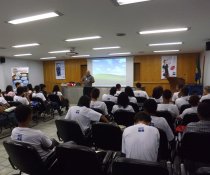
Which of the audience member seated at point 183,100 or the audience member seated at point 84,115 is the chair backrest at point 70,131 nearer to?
the audience member seated at point 84,115

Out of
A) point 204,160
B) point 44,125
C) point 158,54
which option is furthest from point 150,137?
point 158,54

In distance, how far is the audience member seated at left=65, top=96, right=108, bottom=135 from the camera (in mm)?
3203

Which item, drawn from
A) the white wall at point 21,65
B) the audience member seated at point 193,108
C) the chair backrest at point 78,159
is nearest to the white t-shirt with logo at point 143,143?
the chair backrest at point 78,159

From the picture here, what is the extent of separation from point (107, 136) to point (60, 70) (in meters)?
11.3

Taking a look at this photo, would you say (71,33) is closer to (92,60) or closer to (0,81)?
(92,60)

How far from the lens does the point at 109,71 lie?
11.8m

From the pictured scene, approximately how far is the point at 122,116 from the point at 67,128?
3.80 feet

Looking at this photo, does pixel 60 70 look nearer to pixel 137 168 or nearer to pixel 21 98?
pixel 21 98

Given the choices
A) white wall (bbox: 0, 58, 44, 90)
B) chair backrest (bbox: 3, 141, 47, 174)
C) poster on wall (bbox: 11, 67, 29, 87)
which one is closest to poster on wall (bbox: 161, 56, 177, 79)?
poster on wall (bbox: 11, 67, 29, 87)

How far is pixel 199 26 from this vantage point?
4.46m

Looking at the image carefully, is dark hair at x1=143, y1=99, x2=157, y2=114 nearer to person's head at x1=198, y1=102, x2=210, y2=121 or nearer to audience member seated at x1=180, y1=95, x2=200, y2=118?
person's head at x1=198, y1=102, x2=210, y2=121

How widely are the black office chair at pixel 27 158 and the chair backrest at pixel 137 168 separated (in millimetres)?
905

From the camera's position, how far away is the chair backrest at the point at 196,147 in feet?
6.94

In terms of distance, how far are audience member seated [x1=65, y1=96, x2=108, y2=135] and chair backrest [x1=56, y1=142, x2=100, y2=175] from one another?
1303 mm
